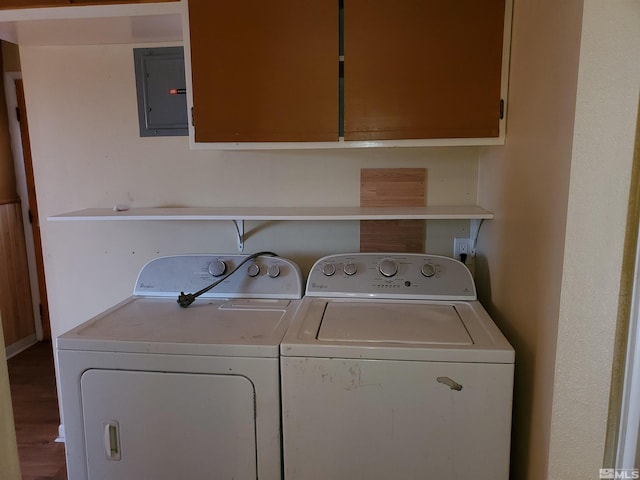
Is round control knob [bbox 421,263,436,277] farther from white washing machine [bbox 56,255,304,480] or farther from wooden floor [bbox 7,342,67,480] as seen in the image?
wooden floor [bbox 7,342,67,480]

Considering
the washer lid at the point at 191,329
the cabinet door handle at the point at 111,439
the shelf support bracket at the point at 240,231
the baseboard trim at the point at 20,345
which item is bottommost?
the baseboard trim at the point at 20,345

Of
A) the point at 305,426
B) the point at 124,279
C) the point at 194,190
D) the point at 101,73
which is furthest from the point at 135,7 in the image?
the point at 305,426

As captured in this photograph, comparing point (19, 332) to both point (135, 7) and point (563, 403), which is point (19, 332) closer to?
point (135, 7)

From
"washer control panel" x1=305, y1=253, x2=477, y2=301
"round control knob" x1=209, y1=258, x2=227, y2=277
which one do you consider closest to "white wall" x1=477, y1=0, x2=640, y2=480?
"washer control panel" x1=305, y1=253, x2=477, y2=301

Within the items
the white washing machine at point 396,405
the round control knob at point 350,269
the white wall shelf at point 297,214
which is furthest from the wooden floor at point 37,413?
the round control knob at point 350,269

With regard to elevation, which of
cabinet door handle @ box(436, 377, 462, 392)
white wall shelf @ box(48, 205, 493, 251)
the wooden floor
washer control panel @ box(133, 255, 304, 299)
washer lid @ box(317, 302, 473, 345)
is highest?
white wall shelf @ box(48, 205, 493, 251)

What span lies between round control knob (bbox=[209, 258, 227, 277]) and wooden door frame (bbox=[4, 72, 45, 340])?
8.45ft

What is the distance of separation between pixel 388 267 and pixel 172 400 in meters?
0.91

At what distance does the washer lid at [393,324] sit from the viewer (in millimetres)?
1322

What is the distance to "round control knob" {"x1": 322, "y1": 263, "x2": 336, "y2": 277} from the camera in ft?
5.78

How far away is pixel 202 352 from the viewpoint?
4.34ft

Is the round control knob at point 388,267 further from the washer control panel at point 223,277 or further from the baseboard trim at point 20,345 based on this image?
the baseboard trim at point 20,345
